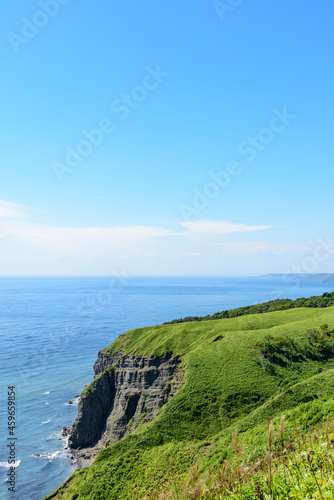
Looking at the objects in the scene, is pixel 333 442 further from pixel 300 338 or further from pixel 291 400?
pixel 300 338

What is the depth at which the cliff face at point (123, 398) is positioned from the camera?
54.2m

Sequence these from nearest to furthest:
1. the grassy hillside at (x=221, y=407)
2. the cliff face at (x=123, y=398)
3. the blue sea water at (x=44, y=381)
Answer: the grassy hillside at (x=221, y=407)
the cliff face at (x=123, y=398)
the blue sea water at (x=44, y=381)

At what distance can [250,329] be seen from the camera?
6372 centimetres

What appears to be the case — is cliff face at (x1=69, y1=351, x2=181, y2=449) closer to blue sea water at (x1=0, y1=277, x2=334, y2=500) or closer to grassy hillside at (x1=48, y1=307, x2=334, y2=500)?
grassy hillside at (x1=48, y1=307, x2=334, y2=500)

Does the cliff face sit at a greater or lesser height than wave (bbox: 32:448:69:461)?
greater

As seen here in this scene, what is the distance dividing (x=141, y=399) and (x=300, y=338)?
3138 cm

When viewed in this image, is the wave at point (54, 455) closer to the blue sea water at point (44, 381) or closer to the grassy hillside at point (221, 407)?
the blue sea water at point (44, 381)

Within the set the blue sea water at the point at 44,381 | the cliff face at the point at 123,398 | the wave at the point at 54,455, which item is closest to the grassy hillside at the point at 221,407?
the cliff face at the point at 123,398

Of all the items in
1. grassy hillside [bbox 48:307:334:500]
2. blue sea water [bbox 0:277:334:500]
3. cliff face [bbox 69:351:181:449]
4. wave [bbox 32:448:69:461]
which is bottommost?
wave [bbox 32:448:69:461]

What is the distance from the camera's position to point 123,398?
6081cm

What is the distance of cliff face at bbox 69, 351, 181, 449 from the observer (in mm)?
54156

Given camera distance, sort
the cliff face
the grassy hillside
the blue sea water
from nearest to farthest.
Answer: the grassy hillside
the cliff face
the blue sea water

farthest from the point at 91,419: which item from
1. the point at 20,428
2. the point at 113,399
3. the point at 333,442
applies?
the point at 333,442

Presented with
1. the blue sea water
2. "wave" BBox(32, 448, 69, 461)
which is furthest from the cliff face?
the blue sea water
